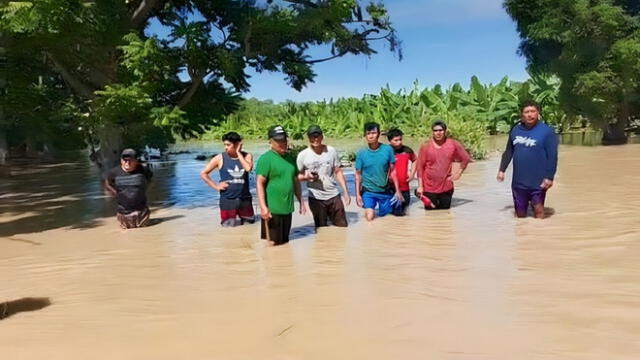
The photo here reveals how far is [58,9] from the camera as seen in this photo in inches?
362

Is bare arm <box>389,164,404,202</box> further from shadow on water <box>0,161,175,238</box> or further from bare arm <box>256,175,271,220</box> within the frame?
shadow on water <box>0,161,175,238</box>

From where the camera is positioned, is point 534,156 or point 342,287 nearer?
point 342,287

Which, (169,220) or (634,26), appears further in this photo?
(634,26)

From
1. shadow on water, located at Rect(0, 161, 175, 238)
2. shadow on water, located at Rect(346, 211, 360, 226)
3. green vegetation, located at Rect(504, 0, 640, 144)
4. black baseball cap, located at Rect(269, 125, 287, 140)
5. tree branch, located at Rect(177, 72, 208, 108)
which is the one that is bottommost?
shadow on water, located at Rect(0, 161, 175, 238)

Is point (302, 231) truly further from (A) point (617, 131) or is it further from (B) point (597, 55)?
(A) point (617, 131)

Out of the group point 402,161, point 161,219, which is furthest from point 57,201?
point 402,161

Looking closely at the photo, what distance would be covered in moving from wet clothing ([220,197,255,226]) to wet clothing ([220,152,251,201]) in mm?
112

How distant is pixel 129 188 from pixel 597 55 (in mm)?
21985

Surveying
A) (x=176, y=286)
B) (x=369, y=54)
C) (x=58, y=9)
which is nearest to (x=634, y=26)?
(x=369, y=54)

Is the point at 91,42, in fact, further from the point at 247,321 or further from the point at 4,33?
the point at 247,321

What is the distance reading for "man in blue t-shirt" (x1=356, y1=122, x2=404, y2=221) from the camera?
899cm

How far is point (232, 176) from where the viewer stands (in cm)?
901

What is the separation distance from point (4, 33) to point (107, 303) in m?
6.69

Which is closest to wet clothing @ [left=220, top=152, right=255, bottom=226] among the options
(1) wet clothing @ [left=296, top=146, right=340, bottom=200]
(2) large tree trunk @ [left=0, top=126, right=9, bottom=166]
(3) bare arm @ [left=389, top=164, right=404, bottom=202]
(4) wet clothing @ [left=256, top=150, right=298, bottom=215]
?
(1) wet clothing @ [left=296, top=146, right=340, bottom=200]
